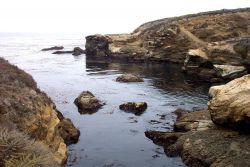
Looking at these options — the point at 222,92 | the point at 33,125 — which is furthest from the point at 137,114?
the point at 33,125

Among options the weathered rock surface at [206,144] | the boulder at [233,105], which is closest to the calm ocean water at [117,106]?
the weathered rock surface at [206,144]

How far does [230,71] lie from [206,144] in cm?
2926

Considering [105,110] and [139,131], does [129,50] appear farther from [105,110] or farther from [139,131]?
[139,131]

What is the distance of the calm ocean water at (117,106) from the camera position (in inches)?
976

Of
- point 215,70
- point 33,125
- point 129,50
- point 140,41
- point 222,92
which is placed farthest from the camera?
point 140,41

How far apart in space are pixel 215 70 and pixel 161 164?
108 feet

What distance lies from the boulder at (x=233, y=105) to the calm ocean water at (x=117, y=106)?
4.32m

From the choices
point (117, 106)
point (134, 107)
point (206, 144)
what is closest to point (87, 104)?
point (117, 106)

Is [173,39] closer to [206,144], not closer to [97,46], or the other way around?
[97,46]

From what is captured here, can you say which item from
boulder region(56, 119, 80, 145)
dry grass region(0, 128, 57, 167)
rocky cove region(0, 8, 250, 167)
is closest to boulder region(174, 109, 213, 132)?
rocky cove region(0, 8, 250, 167)

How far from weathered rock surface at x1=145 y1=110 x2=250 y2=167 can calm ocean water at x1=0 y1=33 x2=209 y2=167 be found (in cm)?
83

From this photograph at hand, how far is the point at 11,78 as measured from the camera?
24875 mm

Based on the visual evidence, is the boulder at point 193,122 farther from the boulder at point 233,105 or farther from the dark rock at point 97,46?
the dark rock at point 97,46

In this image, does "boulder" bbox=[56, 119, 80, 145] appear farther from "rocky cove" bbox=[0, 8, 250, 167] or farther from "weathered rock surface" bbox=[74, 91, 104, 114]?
"weathered rock surface" bbox=[74, 91, 104, 114]
